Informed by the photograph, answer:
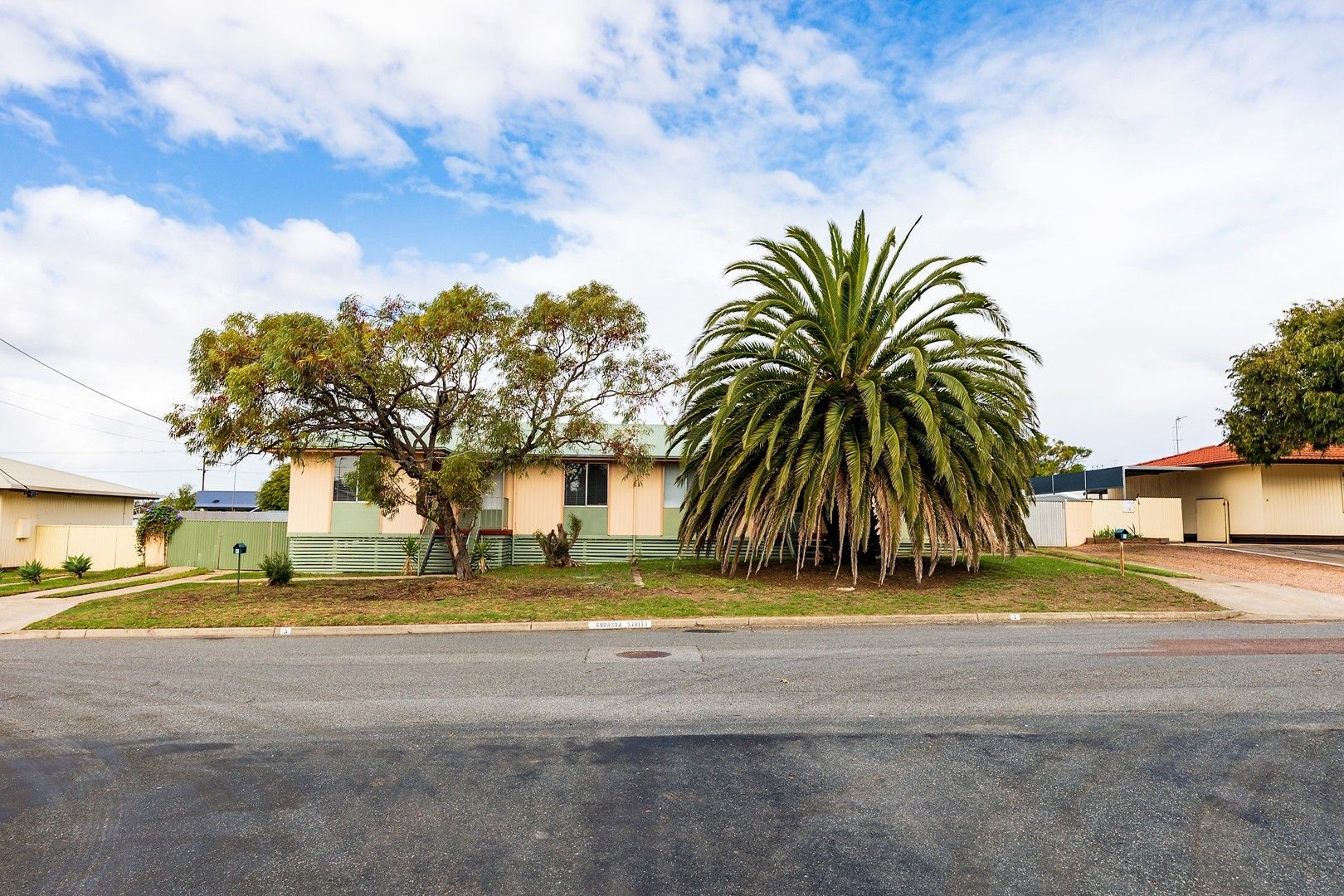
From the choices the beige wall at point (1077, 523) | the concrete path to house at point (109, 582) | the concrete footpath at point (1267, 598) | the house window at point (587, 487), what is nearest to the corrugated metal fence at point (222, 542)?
the concrete path to house at point (109, 582)

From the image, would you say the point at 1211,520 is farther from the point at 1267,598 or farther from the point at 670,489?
the point at 670,489

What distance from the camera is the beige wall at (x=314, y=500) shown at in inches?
905

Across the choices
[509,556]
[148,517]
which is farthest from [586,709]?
[148,517]

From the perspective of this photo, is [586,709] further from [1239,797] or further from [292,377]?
[292,377]

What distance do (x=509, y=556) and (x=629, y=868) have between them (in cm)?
2037

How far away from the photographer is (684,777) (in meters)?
5.43

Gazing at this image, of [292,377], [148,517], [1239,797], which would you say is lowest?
[1239,797]

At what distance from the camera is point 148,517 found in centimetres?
2580

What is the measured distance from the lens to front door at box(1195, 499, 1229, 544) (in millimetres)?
30984

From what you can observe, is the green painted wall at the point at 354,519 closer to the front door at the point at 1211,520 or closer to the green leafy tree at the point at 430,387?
the green leafy tree at the point at 430,387

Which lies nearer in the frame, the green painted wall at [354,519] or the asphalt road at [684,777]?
the asphalt road at [684,777]

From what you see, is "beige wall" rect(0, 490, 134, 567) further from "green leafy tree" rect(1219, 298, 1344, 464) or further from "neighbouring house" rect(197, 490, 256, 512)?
"neighbouring house" rect(197, 490, 256, 512)

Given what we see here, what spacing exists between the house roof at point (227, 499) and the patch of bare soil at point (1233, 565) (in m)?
70.3

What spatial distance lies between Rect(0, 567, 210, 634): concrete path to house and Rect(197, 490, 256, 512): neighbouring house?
2280 inches
